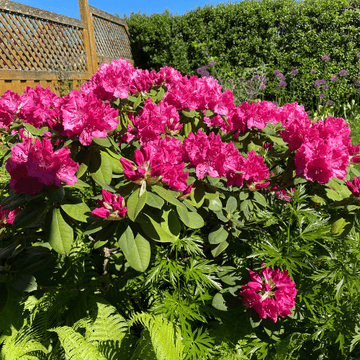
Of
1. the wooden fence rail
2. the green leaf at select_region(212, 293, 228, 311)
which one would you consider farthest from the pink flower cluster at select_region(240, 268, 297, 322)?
the wooden fence rail

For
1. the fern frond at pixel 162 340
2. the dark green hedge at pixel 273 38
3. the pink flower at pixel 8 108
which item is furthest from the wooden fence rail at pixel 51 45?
the fern frond at pixel 162 340

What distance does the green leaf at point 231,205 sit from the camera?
4.91 ft

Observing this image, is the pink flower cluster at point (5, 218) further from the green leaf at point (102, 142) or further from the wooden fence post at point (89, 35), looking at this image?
the wooden fence post at point (89, 35)

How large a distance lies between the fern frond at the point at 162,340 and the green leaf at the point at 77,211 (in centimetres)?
56

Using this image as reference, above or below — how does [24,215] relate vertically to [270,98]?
below

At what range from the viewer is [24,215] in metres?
1.17

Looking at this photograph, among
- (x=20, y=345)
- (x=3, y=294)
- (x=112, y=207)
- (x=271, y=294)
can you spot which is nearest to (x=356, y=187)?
(x=271, y=294)

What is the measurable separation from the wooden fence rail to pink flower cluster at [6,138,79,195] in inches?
223

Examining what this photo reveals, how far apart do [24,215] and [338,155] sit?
1360 mm

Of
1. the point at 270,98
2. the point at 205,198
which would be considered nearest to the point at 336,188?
the point at 205,198

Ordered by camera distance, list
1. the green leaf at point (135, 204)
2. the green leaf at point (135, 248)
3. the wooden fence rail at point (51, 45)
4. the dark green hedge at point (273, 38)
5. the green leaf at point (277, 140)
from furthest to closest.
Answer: the dark green hedge at point (273, 38)
the wooden fence rail at point (51, 45)
the green leaf at point (277, 140)
the green leaf at point (135, 248)
the green leaf at point (135, 204)

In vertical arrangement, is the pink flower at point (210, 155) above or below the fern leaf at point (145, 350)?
above

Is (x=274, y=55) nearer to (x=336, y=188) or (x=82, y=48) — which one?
(x=82, y=48)

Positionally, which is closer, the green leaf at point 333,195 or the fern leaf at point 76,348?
the fern leaf at point 76,348
